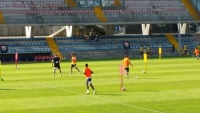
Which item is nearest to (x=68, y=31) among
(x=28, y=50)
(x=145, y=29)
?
(x=28, y=50)

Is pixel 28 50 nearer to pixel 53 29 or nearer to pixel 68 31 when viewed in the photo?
pixel 68 31

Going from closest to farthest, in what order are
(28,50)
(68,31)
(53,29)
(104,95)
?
(104,95) → (28,50) → (68,31) → (53,29)

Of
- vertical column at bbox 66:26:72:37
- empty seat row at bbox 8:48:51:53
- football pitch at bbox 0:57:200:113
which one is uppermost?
vertical column at bbox 66:26:72:37

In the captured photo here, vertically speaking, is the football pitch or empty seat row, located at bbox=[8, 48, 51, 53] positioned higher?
empty seat row, located at bbox=[8, 48, 51, 53]

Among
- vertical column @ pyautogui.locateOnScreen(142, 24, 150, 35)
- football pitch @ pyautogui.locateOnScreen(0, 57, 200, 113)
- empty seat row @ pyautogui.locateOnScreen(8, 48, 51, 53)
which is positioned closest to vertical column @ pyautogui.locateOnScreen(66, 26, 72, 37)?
empty seat row @ pyautogui.locateOnScreen(8, 48, 51, 53)

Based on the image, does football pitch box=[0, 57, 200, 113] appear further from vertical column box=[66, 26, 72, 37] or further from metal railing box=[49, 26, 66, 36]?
metal railing box=[49, 26, 66, 36]

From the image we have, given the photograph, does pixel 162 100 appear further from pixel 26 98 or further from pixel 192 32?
pixel 192 32

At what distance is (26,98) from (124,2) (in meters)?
54.6

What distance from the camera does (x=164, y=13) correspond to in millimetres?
80938

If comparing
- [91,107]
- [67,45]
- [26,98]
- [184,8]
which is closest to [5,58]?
[67,45]

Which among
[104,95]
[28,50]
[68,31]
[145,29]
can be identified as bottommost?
[104,95]

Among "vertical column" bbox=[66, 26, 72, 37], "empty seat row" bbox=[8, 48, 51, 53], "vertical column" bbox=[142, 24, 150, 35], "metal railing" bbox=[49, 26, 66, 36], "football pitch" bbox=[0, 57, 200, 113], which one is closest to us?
"football pitch" bbox=[0, 57, 200, 113]

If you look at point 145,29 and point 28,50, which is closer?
point 28,50

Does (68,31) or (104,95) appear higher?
(68,31)
